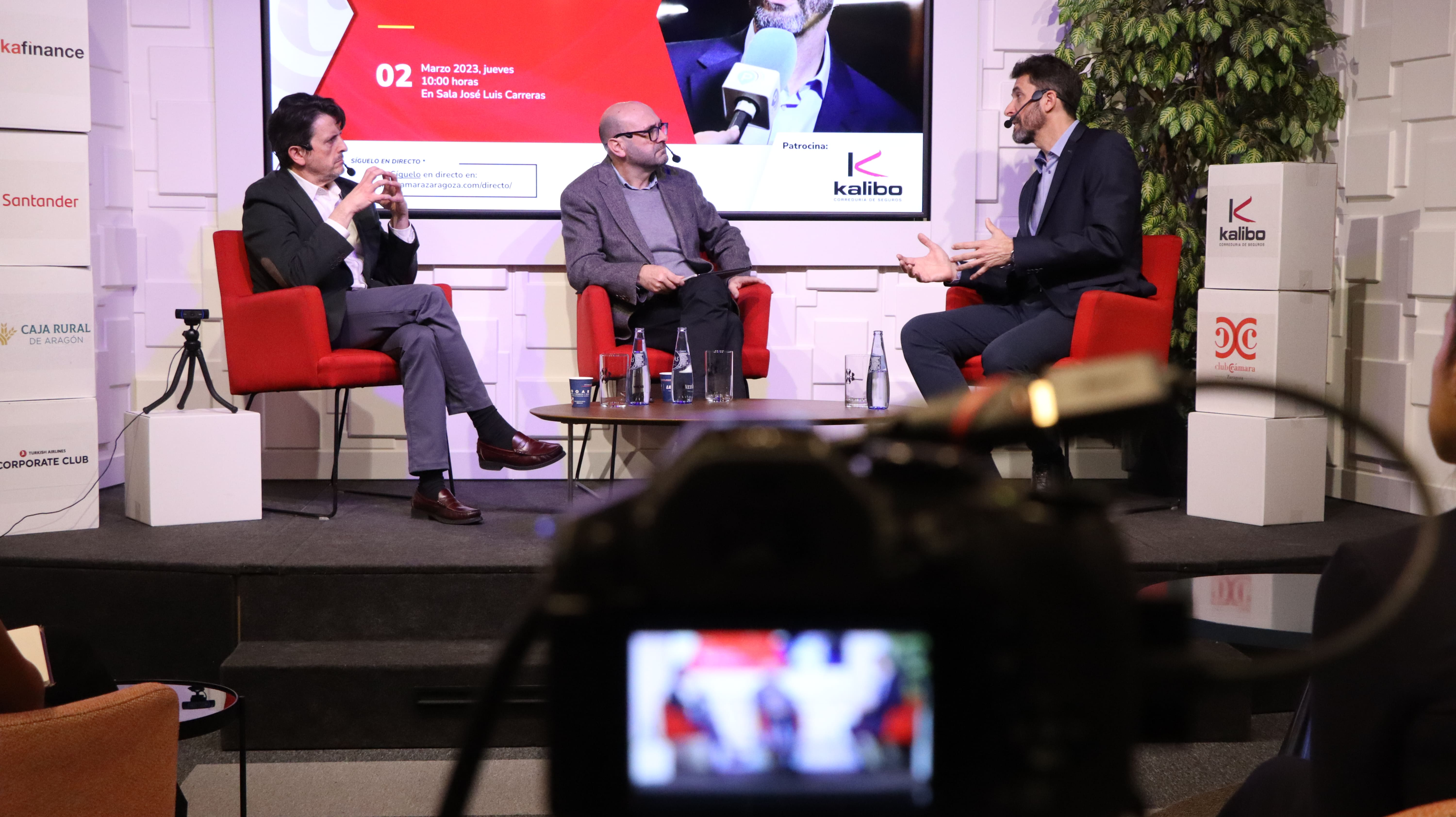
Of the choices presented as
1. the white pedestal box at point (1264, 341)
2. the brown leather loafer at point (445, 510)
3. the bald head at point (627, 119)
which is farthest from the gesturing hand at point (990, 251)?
the brown leather loafer at point (445, 510)

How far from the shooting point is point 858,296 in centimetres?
482

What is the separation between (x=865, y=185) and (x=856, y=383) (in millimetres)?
1276

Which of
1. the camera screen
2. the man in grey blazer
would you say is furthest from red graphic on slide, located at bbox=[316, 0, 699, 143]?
the camera screen

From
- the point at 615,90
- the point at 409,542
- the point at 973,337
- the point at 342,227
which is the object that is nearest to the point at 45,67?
the point at 342,227

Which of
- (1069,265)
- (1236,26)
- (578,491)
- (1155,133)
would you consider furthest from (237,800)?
(1236,26)

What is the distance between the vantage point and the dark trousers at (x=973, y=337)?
3920 millimetres

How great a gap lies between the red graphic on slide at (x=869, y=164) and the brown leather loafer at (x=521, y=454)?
5.83ft

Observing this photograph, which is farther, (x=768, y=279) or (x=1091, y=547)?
(x=768, y=279)

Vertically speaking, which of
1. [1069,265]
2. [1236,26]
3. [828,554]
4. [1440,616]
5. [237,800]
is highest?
[1236,26]

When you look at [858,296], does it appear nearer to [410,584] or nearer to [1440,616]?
[410,584]

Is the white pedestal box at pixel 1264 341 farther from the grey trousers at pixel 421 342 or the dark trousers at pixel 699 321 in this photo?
the grey trousers at pixel 421 342

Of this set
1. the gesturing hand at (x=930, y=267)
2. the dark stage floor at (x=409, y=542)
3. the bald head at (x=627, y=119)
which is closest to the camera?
the dark stage floor at (x=409, y=542)

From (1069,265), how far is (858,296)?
3.54ft

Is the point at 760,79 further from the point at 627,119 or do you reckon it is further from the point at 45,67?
the point at 45,67
